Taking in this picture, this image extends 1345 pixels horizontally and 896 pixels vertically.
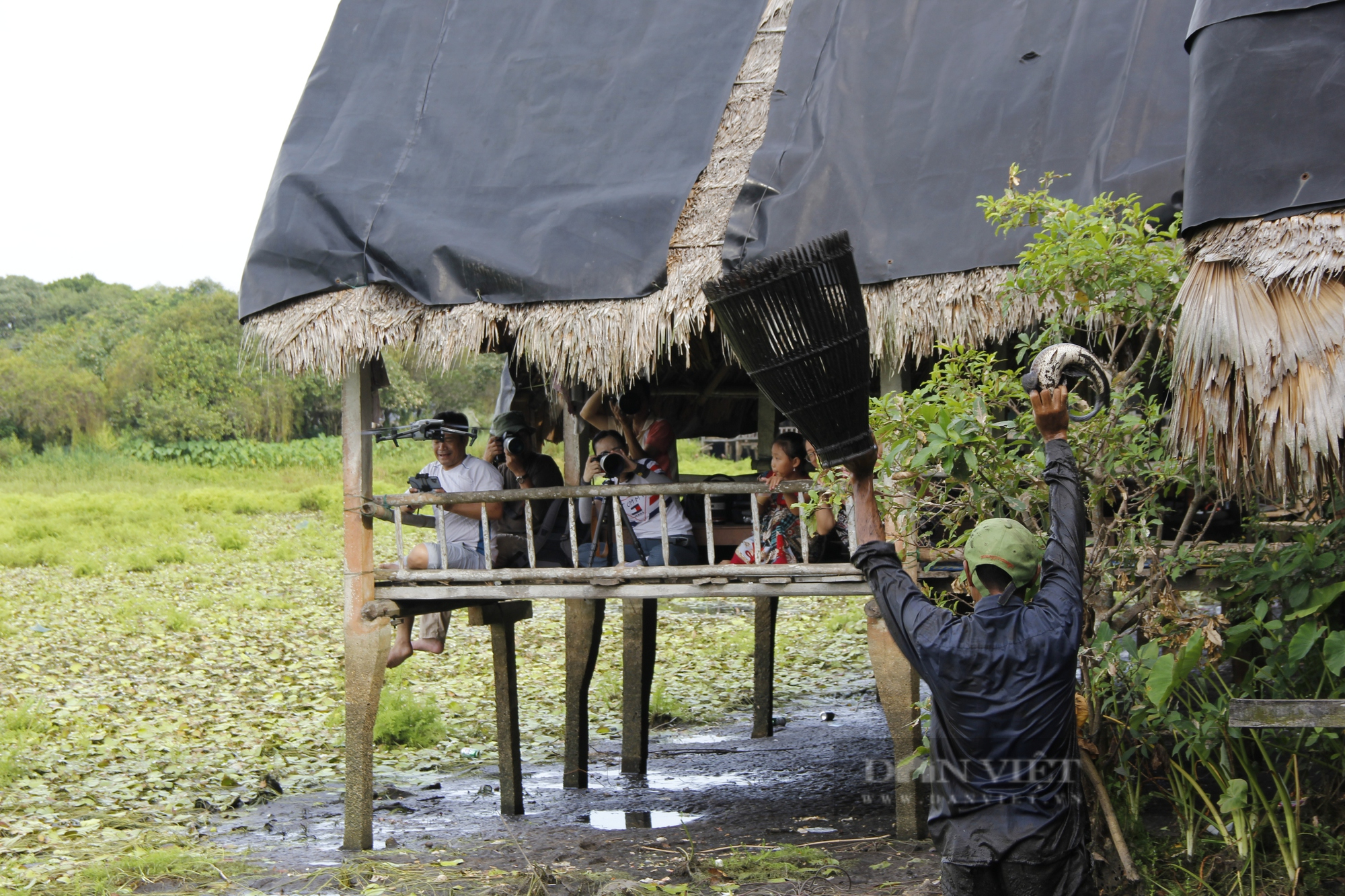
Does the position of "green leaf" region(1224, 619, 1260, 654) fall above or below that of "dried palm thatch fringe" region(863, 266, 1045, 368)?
below

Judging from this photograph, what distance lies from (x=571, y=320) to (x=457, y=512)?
1.36m

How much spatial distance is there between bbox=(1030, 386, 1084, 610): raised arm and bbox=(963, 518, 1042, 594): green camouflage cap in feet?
0.14

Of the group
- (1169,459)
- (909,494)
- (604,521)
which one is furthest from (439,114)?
(1169,459)

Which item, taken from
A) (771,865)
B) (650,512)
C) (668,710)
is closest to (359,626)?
(650,512)

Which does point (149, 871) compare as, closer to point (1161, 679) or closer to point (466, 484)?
point (466, 484)

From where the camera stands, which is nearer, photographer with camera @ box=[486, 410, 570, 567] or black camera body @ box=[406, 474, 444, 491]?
black camera body @ box=[406, 474, 444, 491]

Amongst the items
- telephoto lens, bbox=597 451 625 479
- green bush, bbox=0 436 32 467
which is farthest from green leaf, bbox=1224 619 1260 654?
green bush, bbox=0 436 32 467

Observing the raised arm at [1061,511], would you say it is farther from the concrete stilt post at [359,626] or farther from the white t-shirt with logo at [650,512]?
the concrete stilt post at [359,626]

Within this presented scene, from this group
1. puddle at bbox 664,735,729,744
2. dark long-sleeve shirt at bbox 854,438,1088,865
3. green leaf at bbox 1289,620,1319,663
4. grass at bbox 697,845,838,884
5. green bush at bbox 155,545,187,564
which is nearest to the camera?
dark long-sleeve shirt at bbox 854,438,1088,865

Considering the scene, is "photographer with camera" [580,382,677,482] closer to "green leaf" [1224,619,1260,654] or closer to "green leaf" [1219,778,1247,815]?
"green leaf" [1224,619,1260,654]

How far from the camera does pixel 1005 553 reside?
2977 millimetres

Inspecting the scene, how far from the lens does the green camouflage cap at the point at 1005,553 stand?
9.75 ft

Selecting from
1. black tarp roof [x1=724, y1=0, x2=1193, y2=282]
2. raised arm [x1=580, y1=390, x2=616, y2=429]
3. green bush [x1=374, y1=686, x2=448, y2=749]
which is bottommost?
green bush [x1=374, y1=686, x2=448, y2=749]

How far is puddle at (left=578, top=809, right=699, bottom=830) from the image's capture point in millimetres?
7469
